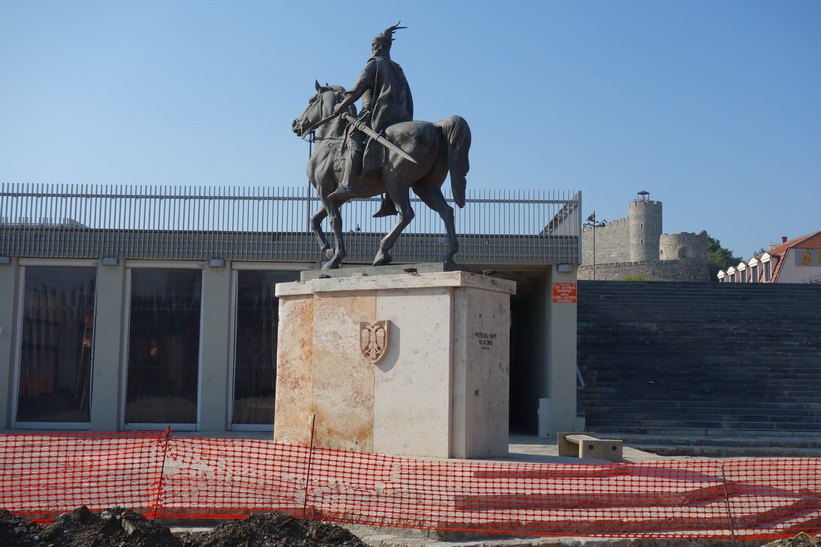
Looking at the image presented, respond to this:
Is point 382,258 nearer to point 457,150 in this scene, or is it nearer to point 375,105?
point 457,150

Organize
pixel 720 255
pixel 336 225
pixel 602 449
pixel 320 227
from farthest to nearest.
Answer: pixel 720 255 → pixel 320 227 → pixel 602 449 → pixel 336 225

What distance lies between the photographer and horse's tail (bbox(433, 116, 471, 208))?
9.65 meters

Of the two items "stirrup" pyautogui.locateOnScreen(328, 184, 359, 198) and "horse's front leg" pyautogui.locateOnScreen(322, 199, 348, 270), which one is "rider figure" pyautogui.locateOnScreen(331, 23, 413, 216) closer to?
"stirrup" pyautogui.locateOnScreen(328, 184, 359, 198)

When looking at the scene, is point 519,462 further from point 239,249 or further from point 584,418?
point 239,249

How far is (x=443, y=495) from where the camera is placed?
730cm

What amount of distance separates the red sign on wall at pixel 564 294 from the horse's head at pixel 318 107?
8823 mm

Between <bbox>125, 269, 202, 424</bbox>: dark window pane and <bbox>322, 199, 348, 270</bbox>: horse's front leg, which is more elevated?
<bbox>322, 199, 348, 270</bbox>: horse's front leg

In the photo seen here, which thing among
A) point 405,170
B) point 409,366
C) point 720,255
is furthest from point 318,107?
point 720,255

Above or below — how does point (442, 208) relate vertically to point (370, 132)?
below

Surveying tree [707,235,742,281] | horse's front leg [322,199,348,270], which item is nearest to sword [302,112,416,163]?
horse's front leg [322,199,348,270]

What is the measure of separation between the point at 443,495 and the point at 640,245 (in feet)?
261

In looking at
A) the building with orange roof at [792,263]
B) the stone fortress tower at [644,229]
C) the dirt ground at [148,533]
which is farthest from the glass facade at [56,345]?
the stone fortress tower at [644,229]

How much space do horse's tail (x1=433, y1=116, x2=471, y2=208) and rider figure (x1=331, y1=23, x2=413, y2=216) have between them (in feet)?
2.48

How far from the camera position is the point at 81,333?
18.9m
